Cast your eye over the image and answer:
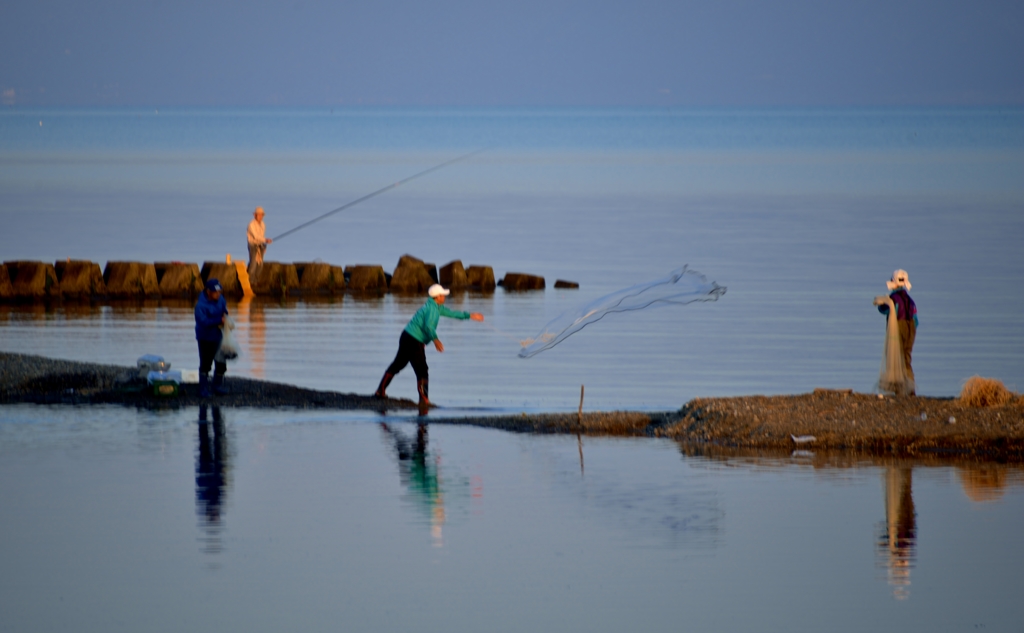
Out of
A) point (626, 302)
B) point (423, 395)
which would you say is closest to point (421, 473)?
point (423, 395)

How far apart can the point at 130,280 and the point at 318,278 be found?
4.45m

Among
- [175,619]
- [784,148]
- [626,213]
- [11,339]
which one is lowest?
[175,619]

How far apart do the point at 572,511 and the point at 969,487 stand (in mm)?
3971

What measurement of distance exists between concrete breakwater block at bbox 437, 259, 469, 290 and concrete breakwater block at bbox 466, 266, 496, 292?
4.5 inches

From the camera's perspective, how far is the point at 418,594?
37.2 ft

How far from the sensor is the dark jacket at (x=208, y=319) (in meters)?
19.7

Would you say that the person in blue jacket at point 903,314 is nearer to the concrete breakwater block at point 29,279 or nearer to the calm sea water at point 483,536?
the calm sea water at point 483,536

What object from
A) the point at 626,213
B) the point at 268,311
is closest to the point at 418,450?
the point at 268,311

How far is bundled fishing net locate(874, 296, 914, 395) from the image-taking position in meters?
18.3

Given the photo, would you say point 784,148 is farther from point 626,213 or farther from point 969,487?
point 969,487

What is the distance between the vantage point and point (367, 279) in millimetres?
36094

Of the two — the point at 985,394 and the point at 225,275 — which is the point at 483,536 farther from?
the point at 225,275

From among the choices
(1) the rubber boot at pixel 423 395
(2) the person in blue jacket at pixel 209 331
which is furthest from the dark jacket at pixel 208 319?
(1) the rubber boot at pixel 423 395

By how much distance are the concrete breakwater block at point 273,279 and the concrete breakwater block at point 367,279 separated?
150 cm
